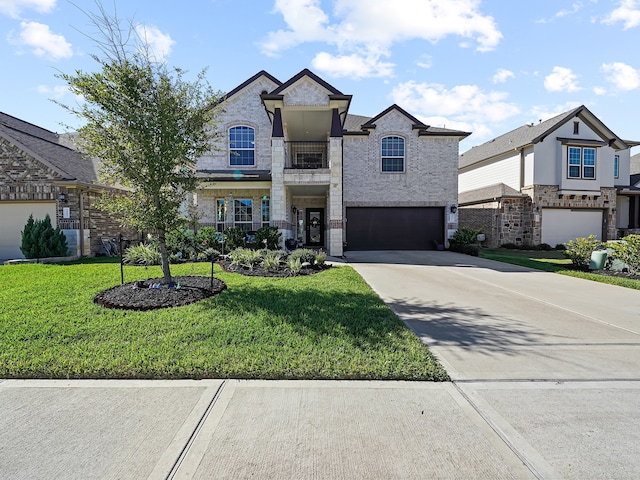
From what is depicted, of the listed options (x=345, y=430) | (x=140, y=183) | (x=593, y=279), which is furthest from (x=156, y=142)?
(x=593, y=279)

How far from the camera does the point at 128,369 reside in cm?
366

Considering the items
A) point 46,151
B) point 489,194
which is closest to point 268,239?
point 46,151

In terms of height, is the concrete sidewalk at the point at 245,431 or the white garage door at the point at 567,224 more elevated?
the white garage door at the point at 567,224

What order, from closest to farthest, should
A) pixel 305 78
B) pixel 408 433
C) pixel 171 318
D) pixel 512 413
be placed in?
pixel 408 433 < pixel 512 413 < pixel 171 318 < pixel 305 78

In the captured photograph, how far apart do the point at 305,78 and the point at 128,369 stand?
12.7m

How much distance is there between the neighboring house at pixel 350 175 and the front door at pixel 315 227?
0.06 metres

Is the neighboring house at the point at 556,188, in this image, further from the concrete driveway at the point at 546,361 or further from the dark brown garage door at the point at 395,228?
the concrete driveway at the point at 546,361

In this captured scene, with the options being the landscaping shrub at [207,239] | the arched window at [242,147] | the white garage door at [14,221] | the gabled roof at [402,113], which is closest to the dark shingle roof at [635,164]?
the gabled roof at [402,113]

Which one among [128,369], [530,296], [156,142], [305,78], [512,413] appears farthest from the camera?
[305,78]

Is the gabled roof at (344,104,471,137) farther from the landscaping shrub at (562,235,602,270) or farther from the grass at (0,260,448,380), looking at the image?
the grass at (0,260,448,380)

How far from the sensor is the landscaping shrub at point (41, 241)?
12.2 m

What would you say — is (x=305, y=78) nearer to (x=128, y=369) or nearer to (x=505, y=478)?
(x=128, y=369)

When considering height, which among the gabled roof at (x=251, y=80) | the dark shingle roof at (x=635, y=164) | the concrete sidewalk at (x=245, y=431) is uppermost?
the gabled roof at (x=251, y=80)

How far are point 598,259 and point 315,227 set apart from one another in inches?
522
